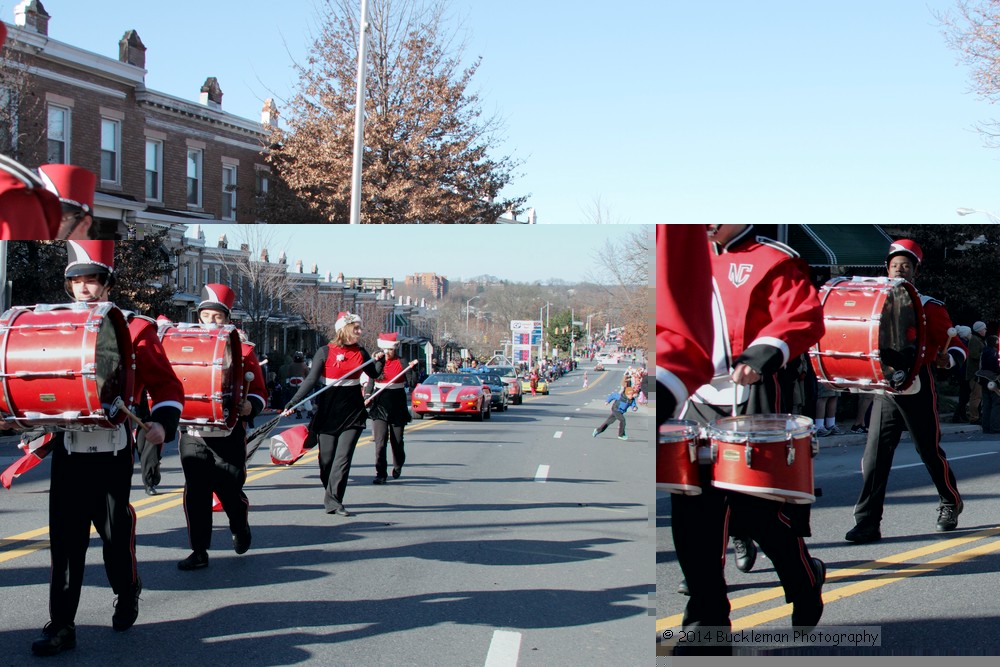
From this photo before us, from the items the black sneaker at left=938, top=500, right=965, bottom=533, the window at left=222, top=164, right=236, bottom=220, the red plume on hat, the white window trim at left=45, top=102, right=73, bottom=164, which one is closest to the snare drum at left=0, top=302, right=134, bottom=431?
the red plume on hat

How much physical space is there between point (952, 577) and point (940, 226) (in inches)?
66.5

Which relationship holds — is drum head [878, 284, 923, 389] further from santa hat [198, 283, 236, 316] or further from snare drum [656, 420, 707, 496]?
santa hat [198, 283, 236, 316]

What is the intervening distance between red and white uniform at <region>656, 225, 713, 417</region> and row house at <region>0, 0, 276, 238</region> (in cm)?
1830

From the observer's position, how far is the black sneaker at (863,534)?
4.98 m

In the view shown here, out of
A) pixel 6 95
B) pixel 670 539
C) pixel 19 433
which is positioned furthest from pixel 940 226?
pixel 6 95

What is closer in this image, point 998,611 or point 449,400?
point 998,611

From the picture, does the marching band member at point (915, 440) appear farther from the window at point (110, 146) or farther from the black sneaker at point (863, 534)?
the window at point (110, 146)

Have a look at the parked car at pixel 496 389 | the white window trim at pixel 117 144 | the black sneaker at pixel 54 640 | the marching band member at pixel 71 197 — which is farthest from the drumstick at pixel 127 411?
the white window trim at pixel 117 144

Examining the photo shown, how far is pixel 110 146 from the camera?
1040 inches

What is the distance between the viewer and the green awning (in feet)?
15.3

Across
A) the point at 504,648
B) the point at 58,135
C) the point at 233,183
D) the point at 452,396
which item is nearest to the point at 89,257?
the point at 452,396

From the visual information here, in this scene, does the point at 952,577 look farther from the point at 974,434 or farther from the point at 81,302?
the point at 81,302

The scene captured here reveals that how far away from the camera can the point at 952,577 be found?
4977 mm

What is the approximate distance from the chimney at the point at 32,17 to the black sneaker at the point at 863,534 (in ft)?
78.5
